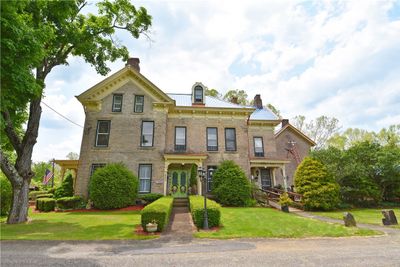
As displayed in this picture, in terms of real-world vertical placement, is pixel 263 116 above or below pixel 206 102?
below

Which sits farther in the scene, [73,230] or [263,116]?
[263,116]

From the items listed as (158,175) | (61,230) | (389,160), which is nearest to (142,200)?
(158,175)

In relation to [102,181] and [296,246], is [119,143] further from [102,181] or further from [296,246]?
[296,246]

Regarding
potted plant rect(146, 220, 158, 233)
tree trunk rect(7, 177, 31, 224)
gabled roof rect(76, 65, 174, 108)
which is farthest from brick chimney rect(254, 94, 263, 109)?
tree trunk rect(7, 177, 31, 224)

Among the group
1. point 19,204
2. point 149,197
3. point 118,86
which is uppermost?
point 118,86

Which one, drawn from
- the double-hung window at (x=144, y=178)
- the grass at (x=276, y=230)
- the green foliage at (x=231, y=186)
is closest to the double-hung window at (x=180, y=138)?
the double-hung window at (x=144, y=178)

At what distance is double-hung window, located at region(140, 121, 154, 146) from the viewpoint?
17.5m

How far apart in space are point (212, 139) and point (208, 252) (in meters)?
13.1

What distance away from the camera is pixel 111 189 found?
14.5 m

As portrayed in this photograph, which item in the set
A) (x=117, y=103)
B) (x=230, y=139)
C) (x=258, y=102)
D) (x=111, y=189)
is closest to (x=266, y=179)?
(x=230, y=139)

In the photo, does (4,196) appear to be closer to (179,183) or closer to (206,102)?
(179,183)

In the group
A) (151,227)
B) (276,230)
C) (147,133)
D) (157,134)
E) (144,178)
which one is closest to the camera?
(151,227)

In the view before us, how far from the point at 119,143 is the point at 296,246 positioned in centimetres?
1421

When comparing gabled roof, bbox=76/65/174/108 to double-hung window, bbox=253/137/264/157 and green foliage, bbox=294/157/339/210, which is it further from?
green foliage, bbox=294/157/339/210
